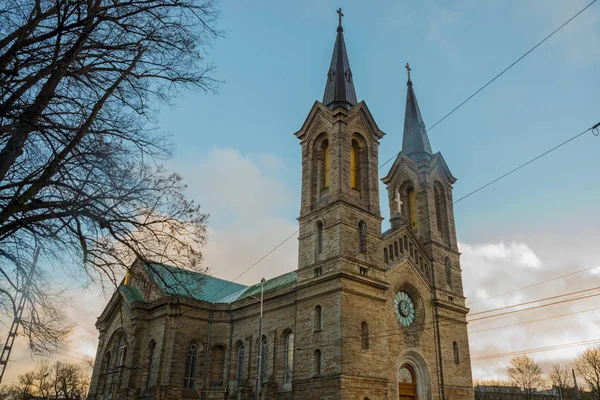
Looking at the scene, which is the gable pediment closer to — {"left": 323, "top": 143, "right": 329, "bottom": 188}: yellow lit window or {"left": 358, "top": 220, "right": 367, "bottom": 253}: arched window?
{"left": 323, "top": 143, "right": 329, "bottom": 188}: yellow lit window

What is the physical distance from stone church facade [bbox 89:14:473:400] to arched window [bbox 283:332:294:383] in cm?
13

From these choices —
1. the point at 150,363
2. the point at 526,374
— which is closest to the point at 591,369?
the point at 526,374

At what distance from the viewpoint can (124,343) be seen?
35.5 m

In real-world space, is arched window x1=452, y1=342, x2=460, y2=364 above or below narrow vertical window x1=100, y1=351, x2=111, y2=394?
above

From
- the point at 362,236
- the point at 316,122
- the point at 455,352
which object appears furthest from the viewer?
the point at 316,122

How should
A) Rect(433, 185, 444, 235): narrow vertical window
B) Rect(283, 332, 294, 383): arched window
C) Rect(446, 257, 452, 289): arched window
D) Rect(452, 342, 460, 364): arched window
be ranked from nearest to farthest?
Rect(283, 332, 294, 383): arched window, Rect(452, 342, 460, 364): arched window, Rect(446, 257, 452, 289): arched window, Rect(433, 185, 444, 235): narrow vertical window

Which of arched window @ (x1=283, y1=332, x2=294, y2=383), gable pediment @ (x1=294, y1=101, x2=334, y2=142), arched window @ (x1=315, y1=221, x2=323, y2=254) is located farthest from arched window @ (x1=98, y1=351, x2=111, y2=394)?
gable pediment @ (x1=294, y1=101, x2=334, y2=142)

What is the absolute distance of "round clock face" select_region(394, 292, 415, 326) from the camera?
28.7m

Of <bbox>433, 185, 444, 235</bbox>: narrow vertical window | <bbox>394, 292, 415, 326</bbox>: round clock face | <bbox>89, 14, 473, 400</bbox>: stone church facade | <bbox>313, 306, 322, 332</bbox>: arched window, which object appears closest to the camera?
→ <bbox>89, 14, 473, 400</bbox>: stone church facade

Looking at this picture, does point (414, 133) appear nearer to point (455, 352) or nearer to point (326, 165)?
point (326, 165)

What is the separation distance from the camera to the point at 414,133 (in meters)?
38.6

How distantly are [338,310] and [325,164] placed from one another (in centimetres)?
1066

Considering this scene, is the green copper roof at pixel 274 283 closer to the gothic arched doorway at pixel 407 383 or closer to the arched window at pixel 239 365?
the arched window at pixel 239 365

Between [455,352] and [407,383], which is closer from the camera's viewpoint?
[407,383]
